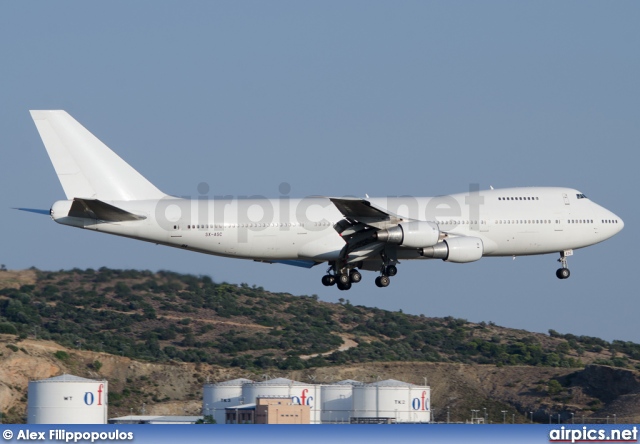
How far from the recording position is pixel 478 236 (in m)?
66.8

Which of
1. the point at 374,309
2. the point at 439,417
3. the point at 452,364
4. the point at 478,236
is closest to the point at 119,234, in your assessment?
the point at 478,236

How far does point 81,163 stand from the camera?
208 feet

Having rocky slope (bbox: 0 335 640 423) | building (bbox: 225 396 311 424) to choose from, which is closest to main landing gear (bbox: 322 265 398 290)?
building (bbox: 225 396 311 424)

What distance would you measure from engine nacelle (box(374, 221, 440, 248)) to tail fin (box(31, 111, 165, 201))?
12889 millimetres

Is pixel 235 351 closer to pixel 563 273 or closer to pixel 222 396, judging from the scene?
pixel 222 396

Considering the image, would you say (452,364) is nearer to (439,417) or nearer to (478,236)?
(439,417)

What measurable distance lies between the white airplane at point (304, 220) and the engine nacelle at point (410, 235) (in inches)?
2.1

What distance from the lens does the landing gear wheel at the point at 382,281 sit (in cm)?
6597

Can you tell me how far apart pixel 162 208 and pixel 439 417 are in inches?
1351

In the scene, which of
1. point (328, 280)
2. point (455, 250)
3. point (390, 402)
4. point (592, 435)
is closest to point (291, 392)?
point (390, 402)

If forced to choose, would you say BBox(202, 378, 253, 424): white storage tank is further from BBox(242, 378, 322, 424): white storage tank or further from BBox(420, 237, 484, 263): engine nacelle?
BBox(420, 237, 484, 263): engine nacelle

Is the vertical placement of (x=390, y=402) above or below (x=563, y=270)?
below

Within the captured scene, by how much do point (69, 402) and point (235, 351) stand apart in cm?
3383

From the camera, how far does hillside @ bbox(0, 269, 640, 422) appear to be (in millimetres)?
89438
